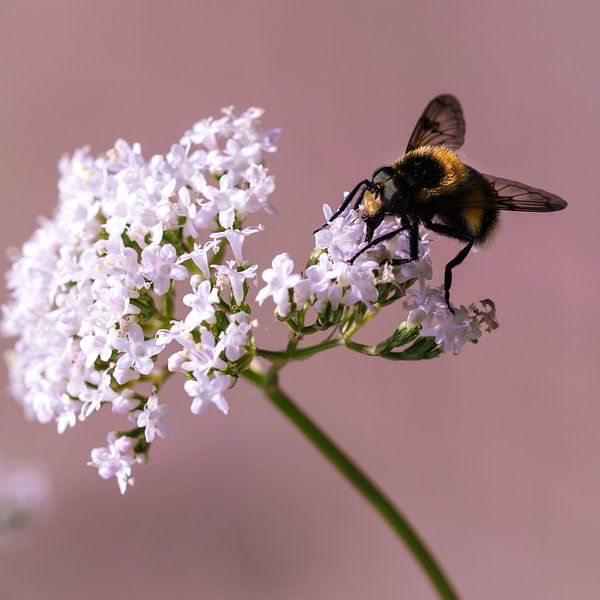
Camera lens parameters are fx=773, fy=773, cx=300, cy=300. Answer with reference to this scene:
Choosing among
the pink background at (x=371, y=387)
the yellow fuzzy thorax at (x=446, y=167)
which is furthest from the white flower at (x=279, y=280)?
the pink background at (x=371, y=387)

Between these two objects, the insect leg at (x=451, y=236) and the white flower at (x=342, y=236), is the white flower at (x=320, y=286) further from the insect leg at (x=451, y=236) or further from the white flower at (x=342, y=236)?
the insect leg at (x=451, y=236)

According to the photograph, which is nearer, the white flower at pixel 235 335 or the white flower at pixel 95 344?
the white flower at pixel 235 335

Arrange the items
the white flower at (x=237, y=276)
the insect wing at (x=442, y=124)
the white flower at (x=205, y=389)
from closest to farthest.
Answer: the white flower at (x=205, y=389)
the white flower at (x=237, y=276)
the insect wing at (x=442, y=124)

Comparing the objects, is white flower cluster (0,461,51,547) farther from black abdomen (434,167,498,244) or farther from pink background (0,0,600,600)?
black abdomen (434,167,498,244)

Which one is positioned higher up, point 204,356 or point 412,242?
point 204,356

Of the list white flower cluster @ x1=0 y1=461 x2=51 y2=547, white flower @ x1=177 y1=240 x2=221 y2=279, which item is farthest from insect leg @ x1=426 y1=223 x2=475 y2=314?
white flower cluster @ x1=0 y1=461 x2=51 y2=547

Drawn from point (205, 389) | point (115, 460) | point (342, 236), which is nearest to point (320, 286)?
point (342, 236)

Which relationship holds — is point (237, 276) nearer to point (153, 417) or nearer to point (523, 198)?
point (153, 417)
